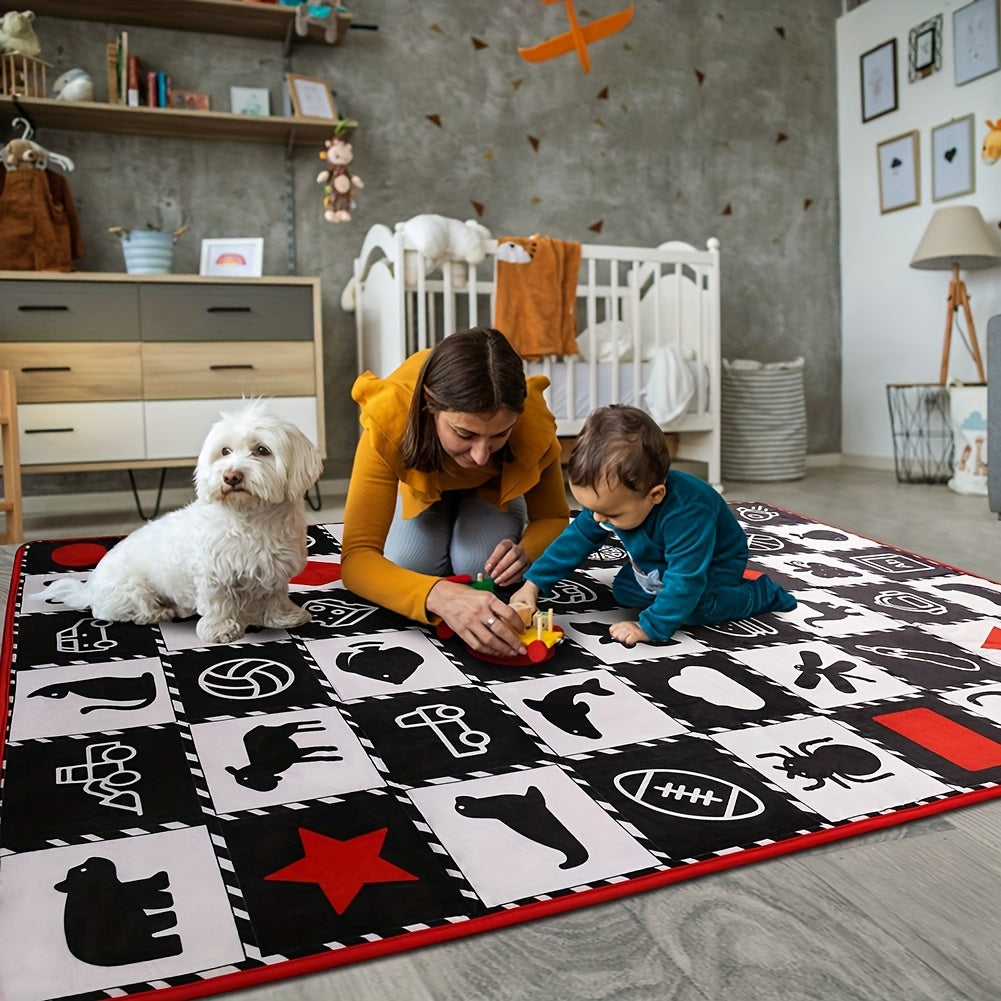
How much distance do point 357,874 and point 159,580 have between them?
3.28ft

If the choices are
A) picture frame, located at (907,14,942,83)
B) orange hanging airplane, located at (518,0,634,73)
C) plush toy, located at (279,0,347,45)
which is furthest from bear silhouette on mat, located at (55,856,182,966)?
picture frame, located at (907,14,942,83)

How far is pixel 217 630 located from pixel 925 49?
4.13m

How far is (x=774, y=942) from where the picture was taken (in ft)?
2.66

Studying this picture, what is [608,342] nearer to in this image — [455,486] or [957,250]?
[957,250]

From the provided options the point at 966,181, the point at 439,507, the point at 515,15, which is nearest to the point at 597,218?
the point at 515,15

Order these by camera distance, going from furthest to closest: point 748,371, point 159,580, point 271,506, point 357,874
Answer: point 748,371, point 159,580, point 271,506, point 357,874

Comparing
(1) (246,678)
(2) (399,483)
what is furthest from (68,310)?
(1) (246,678)

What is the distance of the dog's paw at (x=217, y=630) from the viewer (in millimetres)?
1650

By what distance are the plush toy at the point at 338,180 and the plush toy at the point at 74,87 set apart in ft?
2.80

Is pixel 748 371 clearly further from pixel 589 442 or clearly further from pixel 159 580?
pixel 159 580

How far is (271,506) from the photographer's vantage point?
1.62m

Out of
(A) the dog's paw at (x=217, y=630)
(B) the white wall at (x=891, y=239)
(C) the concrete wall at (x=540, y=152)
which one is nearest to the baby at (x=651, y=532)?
(A) the dog's paw at (x=217, y=630)

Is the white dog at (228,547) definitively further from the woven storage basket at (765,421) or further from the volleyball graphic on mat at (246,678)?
the woven storage basket at (765,421)

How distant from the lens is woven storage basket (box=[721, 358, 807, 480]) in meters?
4.17
